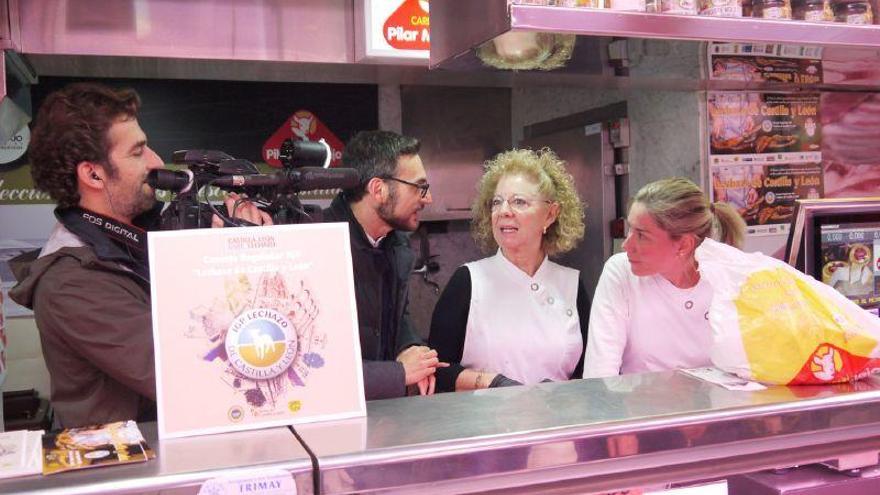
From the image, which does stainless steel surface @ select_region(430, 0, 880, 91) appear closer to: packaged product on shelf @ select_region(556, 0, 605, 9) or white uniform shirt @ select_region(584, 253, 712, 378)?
packaged product on shelf @ select_region(556, 0, 605, 9)

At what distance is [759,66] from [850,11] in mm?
1270

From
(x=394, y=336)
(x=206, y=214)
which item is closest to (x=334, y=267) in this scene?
(x=206, y=214)

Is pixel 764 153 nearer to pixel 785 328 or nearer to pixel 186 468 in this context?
pixel 785 328

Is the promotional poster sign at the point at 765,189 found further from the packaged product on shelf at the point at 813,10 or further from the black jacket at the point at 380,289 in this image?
the black jacket at the point at 380,289

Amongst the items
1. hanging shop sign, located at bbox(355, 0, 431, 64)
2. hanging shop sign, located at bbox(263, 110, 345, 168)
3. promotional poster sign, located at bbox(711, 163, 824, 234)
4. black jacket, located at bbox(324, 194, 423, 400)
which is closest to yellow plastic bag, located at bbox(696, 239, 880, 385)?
black jacket, located at bbox(324, 194, 423, 400)

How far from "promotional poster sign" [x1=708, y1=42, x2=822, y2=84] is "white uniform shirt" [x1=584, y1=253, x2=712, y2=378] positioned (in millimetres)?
1066

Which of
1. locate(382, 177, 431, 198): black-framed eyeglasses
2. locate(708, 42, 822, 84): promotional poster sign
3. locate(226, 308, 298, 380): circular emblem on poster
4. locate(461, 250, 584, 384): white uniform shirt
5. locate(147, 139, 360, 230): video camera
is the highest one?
locate(708, 42, 822, 84): promotional poster sign

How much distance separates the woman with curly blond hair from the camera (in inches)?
94.0

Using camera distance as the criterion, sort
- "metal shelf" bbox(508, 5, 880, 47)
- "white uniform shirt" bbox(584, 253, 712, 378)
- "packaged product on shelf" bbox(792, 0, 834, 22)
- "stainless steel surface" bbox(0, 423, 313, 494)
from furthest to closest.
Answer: "white uniform shirt" bbox(584, 253, 712, 378)
"packaged product on shelf" bbox(792, 0, 834, 22)
"metal shelf" bbox(508, 5, 880, 47)
"stainless steel surface" bbox(0, 423, 313, 494)

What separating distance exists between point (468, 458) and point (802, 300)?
650 millimetres

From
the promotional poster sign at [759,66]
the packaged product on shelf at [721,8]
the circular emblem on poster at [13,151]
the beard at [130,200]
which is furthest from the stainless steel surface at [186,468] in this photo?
the circular emblem on poster at [13,151]

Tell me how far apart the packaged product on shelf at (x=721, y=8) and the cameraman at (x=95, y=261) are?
1.12m

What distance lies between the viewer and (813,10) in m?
1.90

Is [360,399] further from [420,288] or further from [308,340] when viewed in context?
[420,288]
